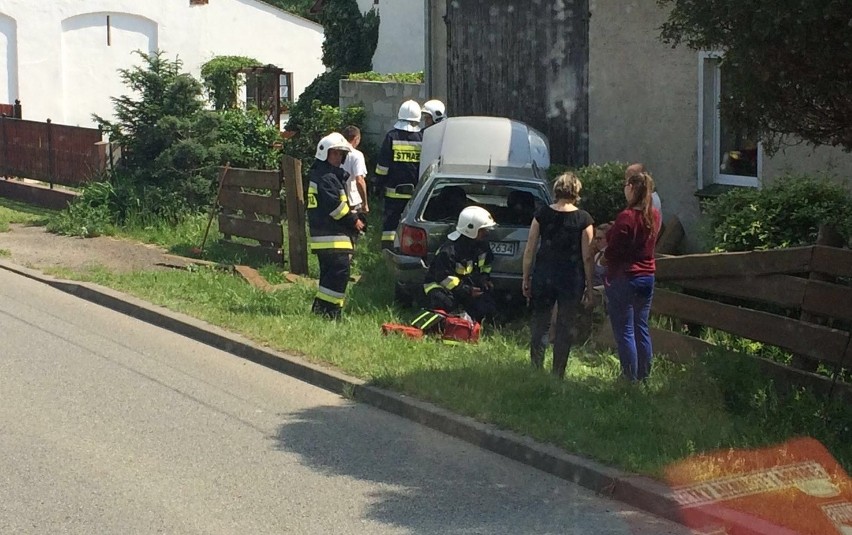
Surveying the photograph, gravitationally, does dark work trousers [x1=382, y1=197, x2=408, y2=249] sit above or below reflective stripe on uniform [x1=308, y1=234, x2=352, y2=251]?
above

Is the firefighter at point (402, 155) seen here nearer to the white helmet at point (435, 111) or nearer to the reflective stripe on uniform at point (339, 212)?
the white helmet at point (435, 111)

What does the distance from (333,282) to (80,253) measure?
5.45m

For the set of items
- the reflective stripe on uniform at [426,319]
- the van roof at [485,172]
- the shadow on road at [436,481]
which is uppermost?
the van roof at [485,172]

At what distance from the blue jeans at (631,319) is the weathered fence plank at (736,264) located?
0.59m

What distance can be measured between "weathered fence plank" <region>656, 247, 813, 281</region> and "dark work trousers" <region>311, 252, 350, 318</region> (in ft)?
9.81

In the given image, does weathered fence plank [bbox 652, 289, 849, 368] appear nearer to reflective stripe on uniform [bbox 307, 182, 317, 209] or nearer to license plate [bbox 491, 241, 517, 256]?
license plate [bbox 491, 241, 517, 256]

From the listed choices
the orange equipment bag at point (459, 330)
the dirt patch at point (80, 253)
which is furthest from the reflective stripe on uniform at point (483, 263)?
the dirt patch at point (80, 253)

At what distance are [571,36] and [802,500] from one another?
8.99 metres

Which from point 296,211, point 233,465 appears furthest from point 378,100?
point 233,465

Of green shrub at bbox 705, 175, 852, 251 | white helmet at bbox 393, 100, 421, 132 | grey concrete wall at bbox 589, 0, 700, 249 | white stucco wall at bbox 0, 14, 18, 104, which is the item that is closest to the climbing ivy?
white stucco wall at bbox 0, 14, 18, 104

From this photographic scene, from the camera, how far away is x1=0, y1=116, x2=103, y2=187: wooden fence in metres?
18.2

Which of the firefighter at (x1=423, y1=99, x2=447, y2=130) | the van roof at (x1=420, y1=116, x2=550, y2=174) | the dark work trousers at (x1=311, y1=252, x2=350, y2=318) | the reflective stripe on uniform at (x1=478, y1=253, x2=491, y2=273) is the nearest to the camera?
the reflective stripe on uniform at (x1=478, y1=253, x2=491, y2=273)

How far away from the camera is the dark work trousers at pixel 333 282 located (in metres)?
10.8

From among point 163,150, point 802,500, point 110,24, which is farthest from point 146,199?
point 110,24
